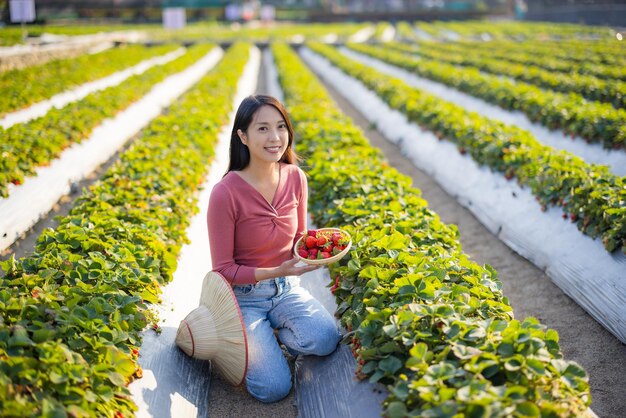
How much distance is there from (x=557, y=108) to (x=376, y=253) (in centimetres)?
576

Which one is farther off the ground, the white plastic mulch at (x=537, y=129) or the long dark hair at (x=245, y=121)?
the long dark hair at (x=245, y=121)

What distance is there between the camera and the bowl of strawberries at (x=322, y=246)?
3.10 m

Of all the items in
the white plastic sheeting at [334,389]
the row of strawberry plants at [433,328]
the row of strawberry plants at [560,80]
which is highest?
the row of strawberry plants at [560,80]

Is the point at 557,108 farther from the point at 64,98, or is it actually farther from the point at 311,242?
the point at 64,98

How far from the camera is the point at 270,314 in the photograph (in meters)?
3.36

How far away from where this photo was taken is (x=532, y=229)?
5.26m

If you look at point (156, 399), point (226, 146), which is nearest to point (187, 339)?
point (156, 399)

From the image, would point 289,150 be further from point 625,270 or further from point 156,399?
point 625,270

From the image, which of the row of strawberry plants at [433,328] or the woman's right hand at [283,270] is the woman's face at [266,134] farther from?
the row of strawberry plants at [433,328]

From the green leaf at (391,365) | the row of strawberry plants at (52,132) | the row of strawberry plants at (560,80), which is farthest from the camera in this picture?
the row of strawberry plants at (560,80)

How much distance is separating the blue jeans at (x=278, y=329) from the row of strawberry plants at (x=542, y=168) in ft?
7.78

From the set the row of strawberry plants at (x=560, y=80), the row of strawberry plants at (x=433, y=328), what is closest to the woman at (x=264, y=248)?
the row of strawberry plants at (x=433, y=328)

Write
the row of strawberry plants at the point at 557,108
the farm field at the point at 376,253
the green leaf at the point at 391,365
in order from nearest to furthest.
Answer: the farm field at the point at 376,253
the green leaf at the point at 391,365
the row of strawberry plants at the point at 557,108

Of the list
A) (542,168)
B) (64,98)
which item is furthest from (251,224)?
(64,98)
